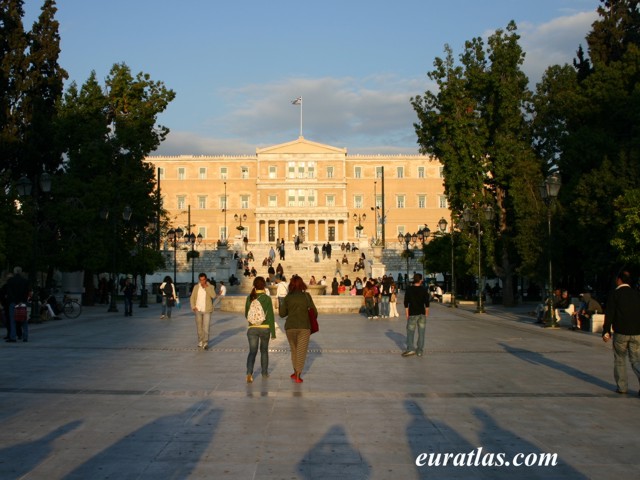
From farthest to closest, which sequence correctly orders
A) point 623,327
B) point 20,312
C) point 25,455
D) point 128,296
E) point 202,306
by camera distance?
point 128,296, point 20,312, point 202,306, point 623,327, point 25,455

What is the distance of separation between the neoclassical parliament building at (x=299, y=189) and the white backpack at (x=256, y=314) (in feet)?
323

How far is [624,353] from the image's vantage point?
1145 centimetres

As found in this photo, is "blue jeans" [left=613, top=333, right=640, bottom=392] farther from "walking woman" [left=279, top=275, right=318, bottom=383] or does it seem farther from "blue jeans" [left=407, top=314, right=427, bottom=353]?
"blue jeans" [left=407, top=314, right=427, bottom=353]

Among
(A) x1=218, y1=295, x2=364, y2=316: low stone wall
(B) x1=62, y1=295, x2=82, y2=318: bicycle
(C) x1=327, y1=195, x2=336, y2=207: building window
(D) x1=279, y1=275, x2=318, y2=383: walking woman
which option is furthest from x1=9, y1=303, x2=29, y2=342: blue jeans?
(C) x1=327, y1=195, x2=336, y2=207: building window

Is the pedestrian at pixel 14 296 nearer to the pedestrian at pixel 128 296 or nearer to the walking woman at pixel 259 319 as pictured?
the walking woman at pixel 259 319

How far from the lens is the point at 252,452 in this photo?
24.9 feet

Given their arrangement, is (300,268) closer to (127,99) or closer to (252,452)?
(127,99)

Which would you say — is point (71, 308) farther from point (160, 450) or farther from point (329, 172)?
point (329, 172)

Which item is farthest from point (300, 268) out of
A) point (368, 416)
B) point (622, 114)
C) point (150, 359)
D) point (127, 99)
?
point (368, 416)

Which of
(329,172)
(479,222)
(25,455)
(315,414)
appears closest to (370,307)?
(479,222)

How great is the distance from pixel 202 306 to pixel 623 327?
9375 millimetres

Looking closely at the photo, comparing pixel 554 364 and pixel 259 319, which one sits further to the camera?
pixel 554 364

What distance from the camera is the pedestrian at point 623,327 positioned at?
1127cm

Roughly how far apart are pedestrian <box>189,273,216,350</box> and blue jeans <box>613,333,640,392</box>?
918 centimetres
